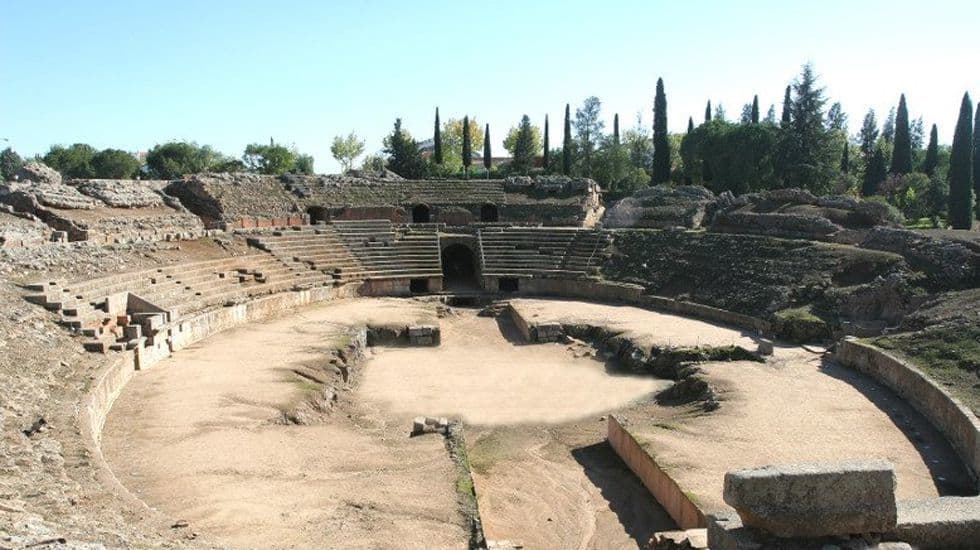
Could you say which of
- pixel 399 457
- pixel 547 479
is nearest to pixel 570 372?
pixel 547 479

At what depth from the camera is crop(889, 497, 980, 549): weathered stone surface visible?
8.18m

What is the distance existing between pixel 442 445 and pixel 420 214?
2733 cm

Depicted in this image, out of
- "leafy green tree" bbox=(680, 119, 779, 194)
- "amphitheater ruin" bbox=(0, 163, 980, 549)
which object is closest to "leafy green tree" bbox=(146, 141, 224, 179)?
"amphitheater ruin" bbox=(0, 163, 980, 549)

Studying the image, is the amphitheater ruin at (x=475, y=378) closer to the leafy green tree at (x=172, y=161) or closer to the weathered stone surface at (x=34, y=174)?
the weathered stone surface at (x=34, y=174)

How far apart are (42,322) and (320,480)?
947 centimetres

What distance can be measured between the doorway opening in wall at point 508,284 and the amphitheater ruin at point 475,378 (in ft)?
1.14

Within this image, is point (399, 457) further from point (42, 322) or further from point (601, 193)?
point (601, 193)

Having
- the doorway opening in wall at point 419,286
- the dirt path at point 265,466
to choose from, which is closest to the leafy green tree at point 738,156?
the doorway opening in wall at point 419,286

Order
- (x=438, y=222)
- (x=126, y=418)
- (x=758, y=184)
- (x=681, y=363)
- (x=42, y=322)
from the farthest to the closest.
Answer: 1. (x=758, y=184)
2. (x=438, y=222)
3. (x=681, y=363)
4. (x=42, y=322)
5. (x=126, y=418)

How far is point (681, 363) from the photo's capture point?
19.2 metres

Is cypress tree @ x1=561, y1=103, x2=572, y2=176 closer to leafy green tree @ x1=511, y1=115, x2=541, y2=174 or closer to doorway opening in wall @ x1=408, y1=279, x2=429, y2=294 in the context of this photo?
leafy green tree @ x1=511, y1=115, x2=541, y2=174

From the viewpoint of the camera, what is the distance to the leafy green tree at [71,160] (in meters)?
55.9

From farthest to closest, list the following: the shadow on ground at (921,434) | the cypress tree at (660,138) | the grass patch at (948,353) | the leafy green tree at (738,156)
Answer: the cypress tree at (660,138)
the leafy green tree at (738,156)
the grass patch at (948,353)
the shadow on ground at (921,434)

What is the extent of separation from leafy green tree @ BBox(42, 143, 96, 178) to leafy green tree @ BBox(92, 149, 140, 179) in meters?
0.78
